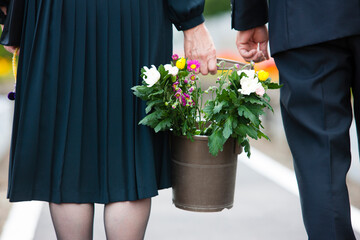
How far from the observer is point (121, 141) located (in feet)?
6.14

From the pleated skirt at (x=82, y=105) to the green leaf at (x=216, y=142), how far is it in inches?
8.7

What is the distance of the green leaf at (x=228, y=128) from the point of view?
1940 mm

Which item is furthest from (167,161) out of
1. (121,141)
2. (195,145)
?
(121,141)

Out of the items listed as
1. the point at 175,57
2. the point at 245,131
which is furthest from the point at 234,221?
the point at 175,57

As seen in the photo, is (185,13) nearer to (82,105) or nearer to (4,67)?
(82,105)

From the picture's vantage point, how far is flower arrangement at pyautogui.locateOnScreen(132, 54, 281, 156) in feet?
6.28

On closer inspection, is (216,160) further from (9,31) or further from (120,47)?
(9,31)

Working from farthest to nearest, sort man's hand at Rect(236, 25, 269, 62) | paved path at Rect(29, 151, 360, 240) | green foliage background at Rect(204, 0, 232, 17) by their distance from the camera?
green foliage background at Rect(204, 0, 232, 17)
paved path at Rect(29, 151, 360, 240)
man's hand at Rect(236, 25, 269, 62)

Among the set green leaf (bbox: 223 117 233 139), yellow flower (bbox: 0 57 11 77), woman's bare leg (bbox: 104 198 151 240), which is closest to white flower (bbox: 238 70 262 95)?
green leaf (bbox: 223 117 233 139)

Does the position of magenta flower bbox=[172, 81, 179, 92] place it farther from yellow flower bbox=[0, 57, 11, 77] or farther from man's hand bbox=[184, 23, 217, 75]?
yellow flower bbox=[0, 57, 11, 77]

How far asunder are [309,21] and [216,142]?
549 millimetres

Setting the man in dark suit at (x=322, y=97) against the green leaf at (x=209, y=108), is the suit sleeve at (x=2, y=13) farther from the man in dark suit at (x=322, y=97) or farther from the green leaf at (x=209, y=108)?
the man in dark suit at (x=322, y=97)

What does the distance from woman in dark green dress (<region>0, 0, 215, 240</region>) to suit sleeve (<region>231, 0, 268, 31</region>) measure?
0.93 feet

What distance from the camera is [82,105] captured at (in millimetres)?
1822
